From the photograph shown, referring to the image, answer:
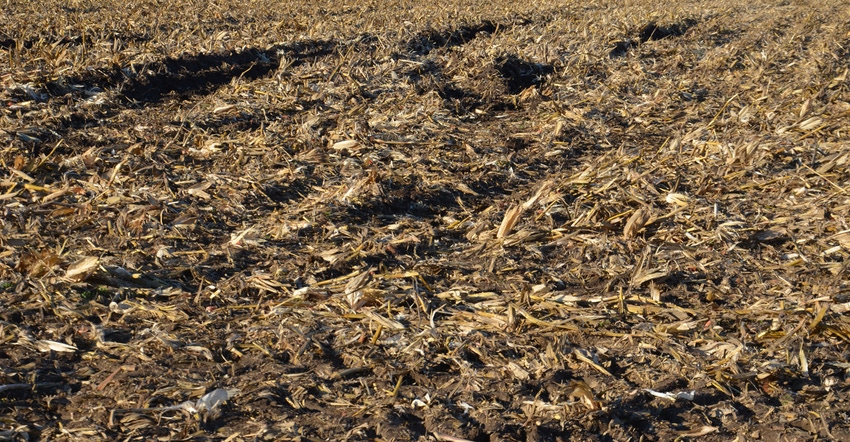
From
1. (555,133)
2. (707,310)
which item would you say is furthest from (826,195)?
(555,133)

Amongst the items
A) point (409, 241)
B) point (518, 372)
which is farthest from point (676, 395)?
point (409, 241)

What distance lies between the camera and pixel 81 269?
159 inches

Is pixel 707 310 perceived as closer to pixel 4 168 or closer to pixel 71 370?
pixel 71 370

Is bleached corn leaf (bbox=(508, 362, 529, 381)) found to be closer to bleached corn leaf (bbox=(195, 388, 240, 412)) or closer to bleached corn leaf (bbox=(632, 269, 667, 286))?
bleached corn leaf (bbox=(632, 269, 667, 286))

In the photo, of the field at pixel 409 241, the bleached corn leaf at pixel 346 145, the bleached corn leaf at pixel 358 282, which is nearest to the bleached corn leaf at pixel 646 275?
the field at pixel 409 241

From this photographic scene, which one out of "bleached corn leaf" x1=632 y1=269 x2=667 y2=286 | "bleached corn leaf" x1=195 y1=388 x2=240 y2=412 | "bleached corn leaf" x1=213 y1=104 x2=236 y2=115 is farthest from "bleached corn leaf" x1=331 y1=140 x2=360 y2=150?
"bleached corn leaf" x1=195 y1=388 x2=240 y2=412

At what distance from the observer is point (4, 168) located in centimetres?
539

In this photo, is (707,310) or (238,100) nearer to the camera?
(707,310)

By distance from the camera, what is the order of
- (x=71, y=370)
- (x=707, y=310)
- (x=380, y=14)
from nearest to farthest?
(x=71, y=370), (x=707, y=310), (x=380, y=14)

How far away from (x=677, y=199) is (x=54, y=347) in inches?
157

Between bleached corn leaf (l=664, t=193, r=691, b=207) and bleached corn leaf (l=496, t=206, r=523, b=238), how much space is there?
45.1 inches

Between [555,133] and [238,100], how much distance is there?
9.91ft

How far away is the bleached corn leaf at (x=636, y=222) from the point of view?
471cm

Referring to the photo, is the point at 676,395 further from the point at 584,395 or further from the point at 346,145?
the point at 346,145
